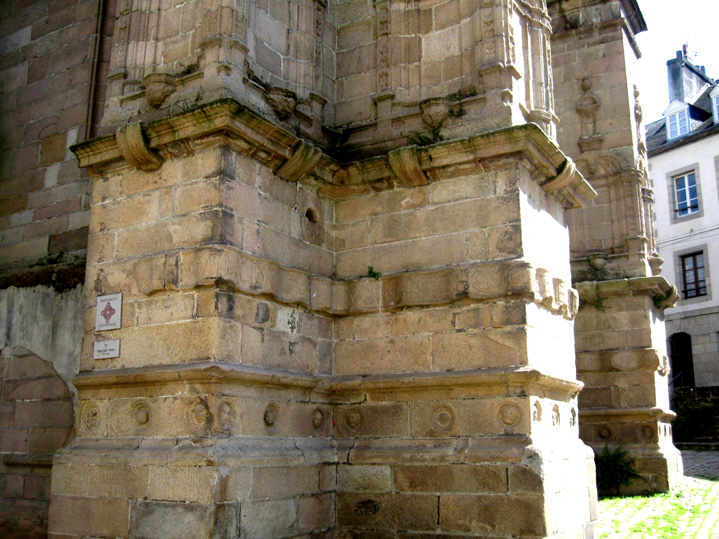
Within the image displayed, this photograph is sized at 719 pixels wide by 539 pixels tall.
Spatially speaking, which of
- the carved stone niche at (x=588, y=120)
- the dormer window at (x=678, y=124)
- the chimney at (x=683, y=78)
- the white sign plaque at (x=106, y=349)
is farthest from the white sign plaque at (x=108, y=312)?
the chimney at (x=683, y=78)

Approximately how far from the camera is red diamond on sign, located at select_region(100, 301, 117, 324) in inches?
234

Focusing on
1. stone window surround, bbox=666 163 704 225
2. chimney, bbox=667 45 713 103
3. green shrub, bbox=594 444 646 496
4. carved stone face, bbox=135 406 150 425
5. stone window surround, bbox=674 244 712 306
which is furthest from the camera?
chimney, bbox=667 45 713 103

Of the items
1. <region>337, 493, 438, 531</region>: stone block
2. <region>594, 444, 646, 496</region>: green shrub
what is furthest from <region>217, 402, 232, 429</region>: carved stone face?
<region>594, 444, 646, 496</region>: green shrub

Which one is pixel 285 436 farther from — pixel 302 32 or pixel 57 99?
pixel 57 99

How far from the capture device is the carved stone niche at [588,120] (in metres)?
11.2

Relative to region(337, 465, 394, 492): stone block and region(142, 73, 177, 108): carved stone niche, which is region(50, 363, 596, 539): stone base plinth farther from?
region(142, 73, 177, 108): carved stone niche

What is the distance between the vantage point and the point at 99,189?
6.38 m

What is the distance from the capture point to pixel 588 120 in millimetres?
11383

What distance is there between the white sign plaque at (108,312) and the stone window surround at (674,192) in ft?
74.6

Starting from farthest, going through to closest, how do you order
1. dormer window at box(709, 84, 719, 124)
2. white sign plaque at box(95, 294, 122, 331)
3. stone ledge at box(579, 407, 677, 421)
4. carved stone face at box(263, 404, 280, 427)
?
1. dormer window at box(709, 84, 719, 124)
2. stone ledge at box(579, 407, 677, 421)
3. white sign plaque at box(95, 294, 122, 331)
4. carved stone face at box(263, 404, 280, 427)

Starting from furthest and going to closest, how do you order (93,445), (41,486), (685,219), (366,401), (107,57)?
(685,219) < (107,57) < (41,486) < (366,401) < (93,445)

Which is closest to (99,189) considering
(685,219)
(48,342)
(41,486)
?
(48,342)

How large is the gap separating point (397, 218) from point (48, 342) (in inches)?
139

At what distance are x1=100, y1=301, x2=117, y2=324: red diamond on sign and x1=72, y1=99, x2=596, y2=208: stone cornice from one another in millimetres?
1141
